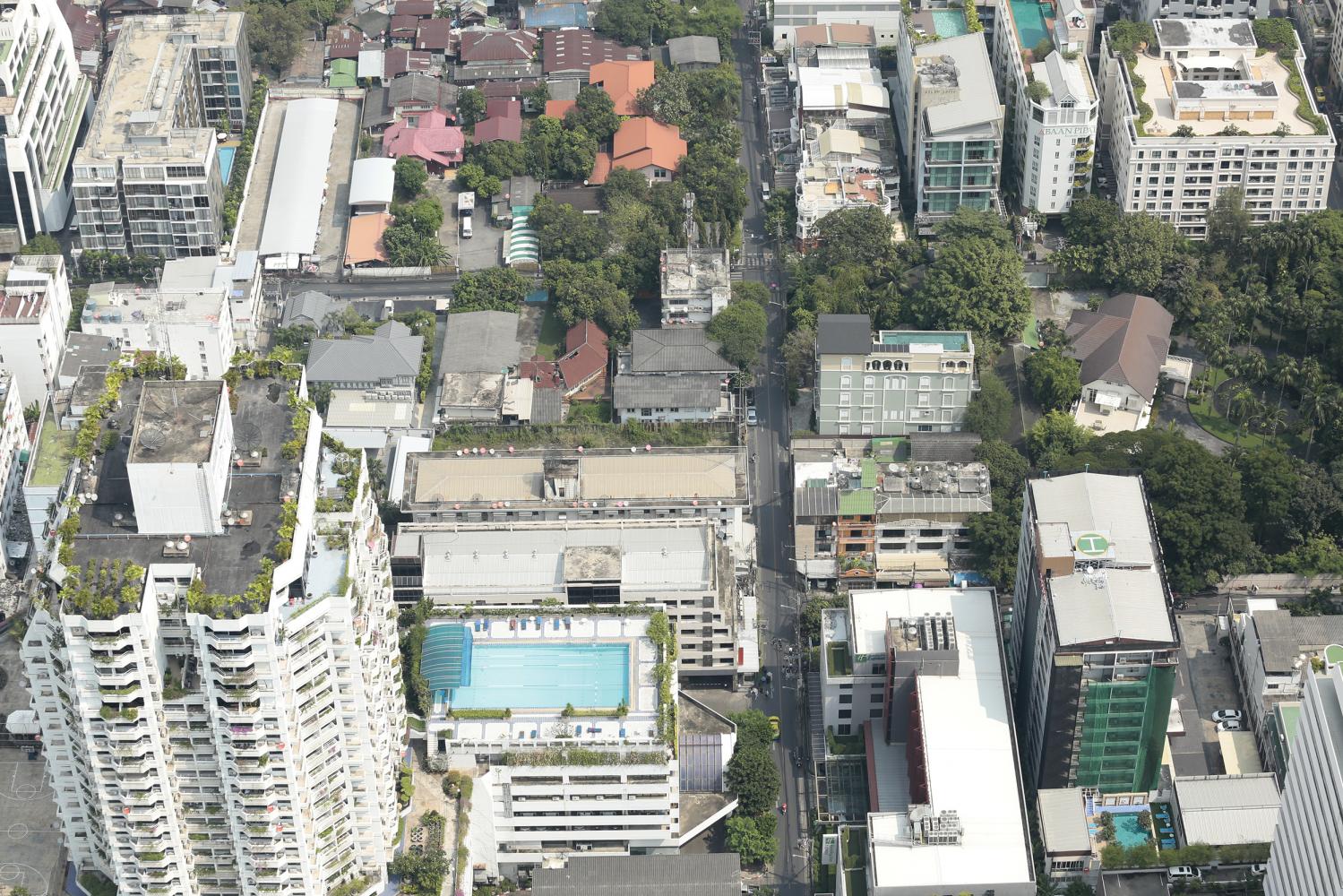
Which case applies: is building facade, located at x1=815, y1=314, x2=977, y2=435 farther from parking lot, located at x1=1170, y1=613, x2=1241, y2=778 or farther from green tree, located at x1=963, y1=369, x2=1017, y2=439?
parking lot, located at x1=1170, y1=613, x2=1241, y2=778

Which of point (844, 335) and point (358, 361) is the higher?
point (844, 335)

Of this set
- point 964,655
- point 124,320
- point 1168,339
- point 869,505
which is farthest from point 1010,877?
point 124,320

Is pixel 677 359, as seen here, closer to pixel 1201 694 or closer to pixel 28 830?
pixel 1201 694

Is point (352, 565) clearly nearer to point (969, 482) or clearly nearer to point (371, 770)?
point (371, 770)

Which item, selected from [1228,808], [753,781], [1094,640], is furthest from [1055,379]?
[753,781]

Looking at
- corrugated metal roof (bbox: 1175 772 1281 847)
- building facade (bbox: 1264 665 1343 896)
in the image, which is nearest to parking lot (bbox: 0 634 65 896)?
corrugated metal roof (bbox: 1175 772 1281 847)

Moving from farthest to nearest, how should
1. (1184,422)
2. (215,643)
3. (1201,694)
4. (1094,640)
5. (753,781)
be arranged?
(1184,422) < (1201,694) < (753,781) < (1094,640) < (215,643)
